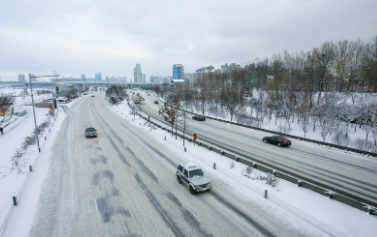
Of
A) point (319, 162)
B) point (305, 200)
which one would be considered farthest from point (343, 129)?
point (305, 200)

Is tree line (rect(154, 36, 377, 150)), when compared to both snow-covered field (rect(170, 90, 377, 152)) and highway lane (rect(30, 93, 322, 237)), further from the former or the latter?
highway lane (rect(30, 93, 322, 237))

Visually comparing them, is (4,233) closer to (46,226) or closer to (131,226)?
(46,226)

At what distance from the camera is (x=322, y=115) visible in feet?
107

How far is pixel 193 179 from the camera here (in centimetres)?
1377

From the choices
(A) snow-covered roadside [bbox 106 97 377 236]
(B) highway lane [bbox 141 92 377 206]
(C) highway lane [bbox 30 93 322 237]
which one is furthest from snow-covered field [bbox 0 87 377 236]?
(B) highway lane [bbox 141 92 377 206]

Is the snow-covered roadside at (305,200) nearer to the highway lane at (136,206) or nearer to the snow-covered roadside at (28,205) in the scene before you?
the highway lane at (136,206)

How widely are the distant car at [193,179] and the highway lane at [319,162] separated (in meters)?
8.41

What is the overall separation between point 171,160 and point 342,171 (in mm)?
15436

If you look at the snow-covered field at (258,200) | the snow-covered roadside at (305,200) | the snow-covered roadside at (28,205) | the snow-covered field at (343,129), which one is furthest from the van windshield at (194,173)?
the snow-covered field at (343,129)

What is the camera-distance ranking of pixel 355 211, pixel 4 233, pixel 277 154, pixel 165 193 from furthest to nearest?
pixel 277 154 < pixel 165 193 < pixel 355 211 < pixel 4 233

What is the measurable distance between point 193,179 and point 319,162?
534 inches

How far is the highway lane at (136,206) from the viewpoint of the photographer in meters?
9.91

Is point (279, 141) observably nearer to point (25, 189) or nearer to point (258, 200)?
point (258, 200)

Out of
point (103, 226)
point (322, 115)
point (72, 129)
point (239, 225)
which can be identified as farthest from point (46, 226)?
point (322, 115)
